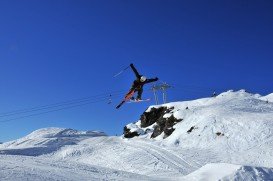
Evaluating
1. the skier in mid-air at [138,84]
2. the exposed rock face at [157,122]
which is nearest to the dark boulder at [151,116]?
the exposed rock face at [157,122]

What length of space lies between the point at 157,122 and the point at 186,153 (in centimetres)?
2376

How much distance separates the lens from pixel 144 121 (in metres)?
70.7

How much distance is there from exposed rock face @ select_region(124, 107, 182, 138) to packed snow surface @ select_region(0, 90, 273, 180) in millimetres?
1197

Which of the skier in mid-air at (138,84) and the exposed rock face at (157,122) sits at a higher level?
the exposed rock face at (157,122)

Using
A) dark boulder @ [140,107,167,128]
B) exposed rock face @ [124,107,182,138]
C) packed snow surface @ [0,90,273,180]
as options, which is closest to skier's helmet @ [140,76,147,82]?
packed snow surface @ [0,90,273,180]

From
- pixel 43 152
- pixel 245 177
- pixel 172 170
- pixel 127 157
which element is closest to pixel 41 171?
pixel 245 177

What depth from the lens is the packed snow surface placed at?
55.4ft

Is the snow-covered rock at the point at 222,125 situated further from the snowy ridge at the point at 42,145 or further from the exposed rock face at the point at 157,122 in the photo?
the snowy ridge at the point at 42,145

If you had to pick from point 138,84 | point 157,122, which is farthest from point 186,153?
point 157,122

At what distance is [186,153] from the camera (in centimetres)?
3800

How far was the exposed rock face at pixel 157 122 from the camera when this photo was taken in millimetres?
55594

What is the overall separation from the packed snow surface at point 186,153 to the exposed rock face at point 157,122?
3.93 feet

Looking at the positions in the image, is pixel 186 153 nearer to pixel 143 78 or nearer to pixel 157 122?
pixel 143 78

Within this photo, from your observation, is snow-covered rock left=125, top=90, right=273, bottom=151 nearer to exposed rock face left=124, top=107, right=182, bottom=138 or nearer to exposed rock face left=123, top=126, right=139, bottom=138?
exposed rock face left=124, top=107, right=182, bottom=138
